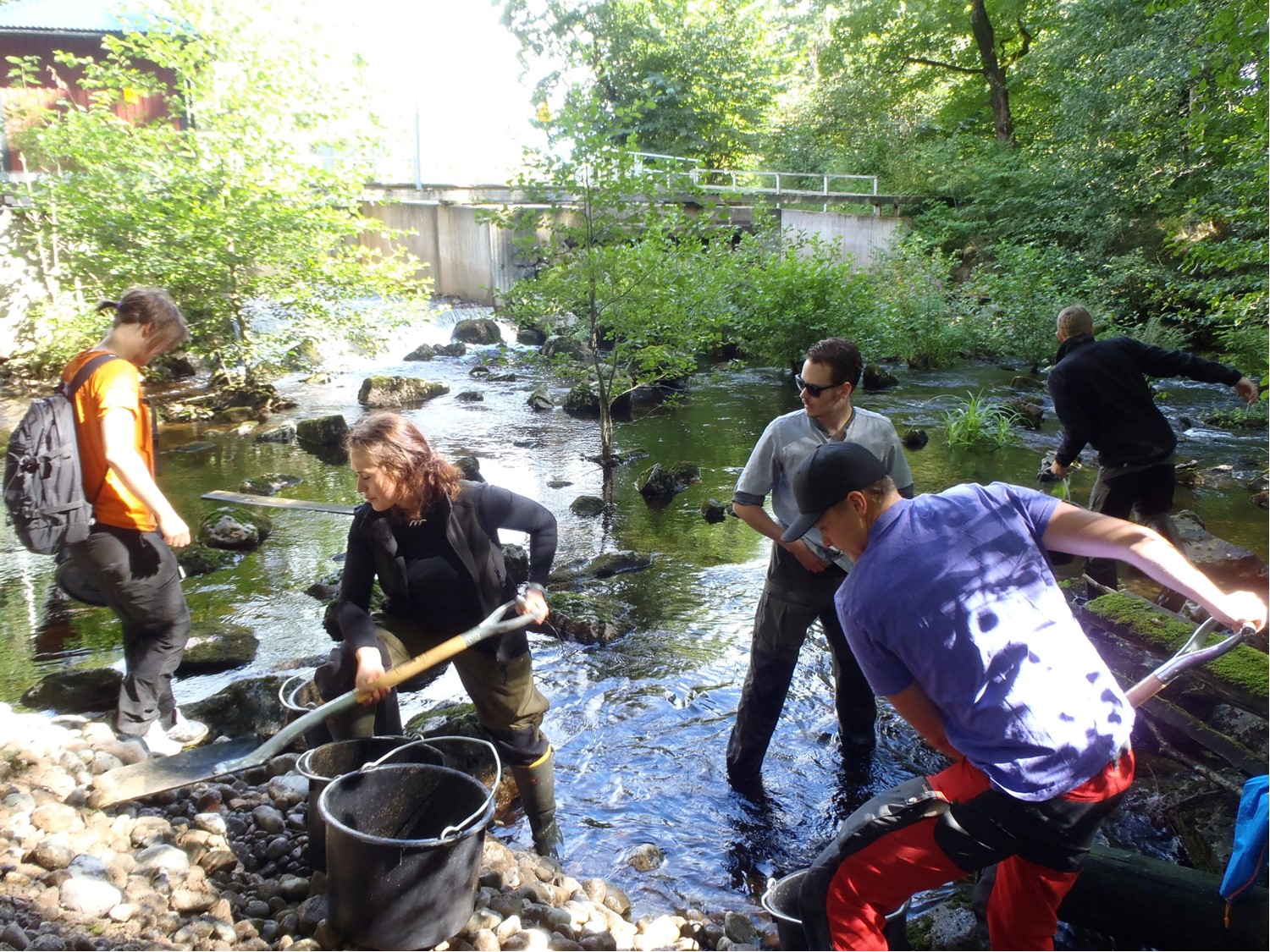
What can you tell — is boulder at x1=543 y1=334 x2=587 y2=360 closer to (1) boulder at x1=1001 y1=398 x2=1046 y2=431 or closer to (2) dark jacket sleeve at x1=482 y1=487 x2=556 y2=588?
(1) boulder at x1=1001 y1=398 x2=1046 y2=431

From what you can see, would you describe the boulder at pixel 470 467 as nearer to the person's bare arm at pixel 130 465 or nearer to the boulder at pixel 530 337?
the person's bare arm at pixel 130 465

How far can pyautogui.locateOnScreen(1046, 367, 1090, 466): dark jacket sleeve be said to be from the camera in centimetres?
627

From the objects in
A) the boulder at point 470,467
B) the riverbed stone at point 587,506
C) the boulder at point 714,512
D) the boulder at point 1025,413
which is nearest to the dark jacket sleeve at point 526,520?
the boulder at point 714,512

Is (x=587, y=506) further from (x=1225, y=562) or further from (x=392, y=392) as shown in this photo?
(x=392, y=392)

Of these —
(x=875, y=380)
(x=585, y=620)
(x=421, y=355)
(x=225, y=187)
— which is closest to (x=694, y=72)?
(x=421, y=355)

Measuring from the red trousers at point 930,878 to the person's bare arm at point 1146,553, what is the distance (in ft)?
1.56

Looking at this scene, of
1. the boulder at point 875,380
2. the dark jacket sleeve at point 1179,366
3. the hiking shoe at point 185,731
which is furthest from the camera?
the boulder at point 875,380

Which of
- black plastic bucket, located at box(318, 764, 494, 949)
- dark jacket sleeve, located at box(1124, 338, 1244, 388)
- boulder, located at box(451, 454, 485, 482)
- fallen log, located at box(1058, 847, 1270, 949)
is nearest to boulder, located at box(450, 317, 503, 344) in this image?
boulder, located at box(451, 454, 485, 482)

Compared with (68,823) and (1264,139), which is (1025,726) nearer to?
(68,823)

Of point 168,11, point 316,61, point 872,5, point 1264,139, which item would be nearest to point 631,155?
point 1264,139

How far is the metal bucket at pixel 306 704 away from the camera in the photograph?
414 cm

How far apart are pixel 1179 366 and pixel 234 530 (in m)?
7.98

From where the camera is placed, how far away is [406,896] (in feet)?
9.82

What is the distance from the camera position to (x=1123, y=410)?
614 cm
